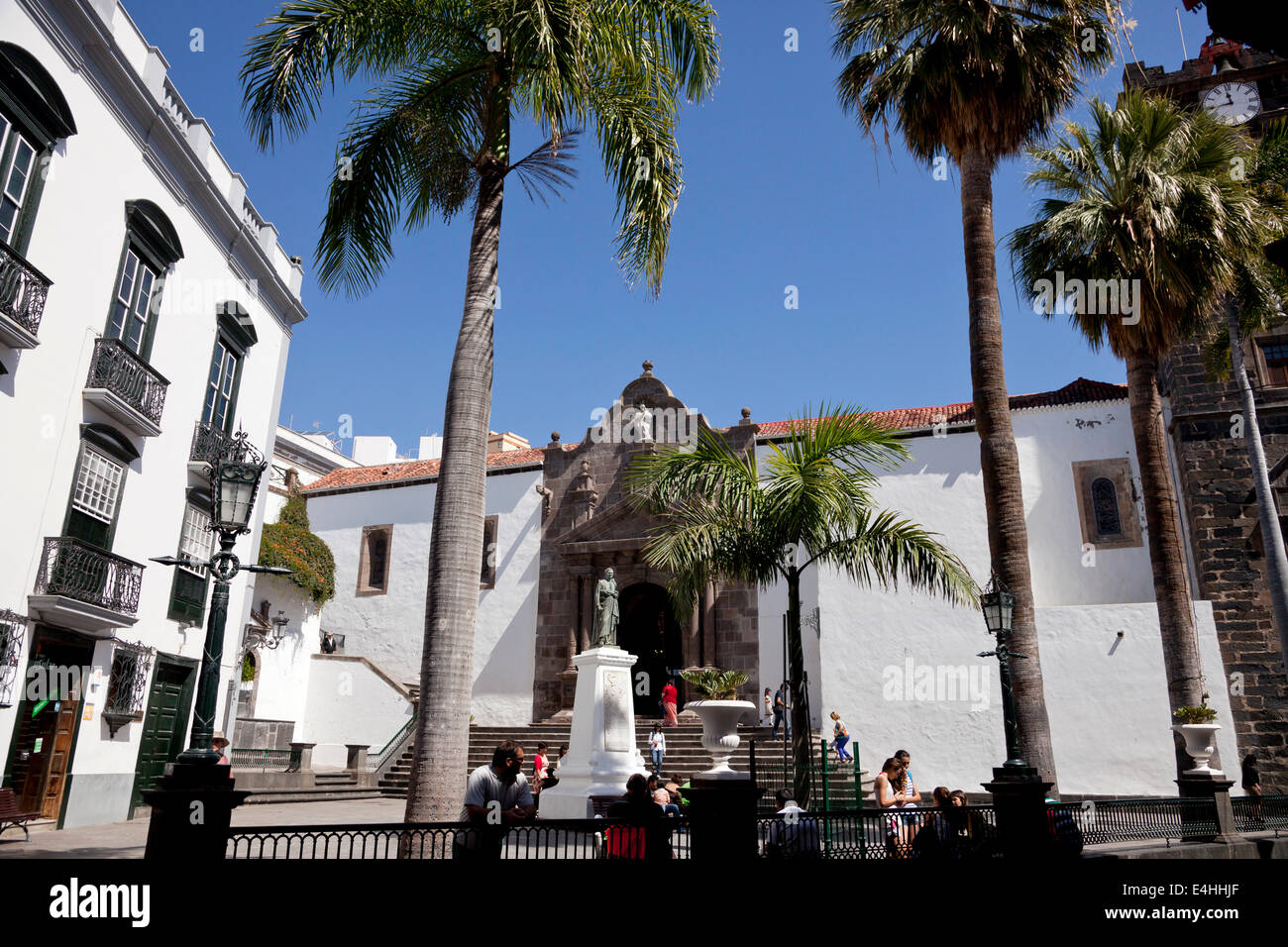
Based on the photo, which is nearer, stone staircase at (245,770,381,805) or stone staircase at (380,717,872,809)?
→ stone staircase at (245,770,381,805)

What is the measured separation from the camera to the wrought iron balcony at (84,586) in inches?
496

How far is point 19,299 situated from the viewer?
11859mm

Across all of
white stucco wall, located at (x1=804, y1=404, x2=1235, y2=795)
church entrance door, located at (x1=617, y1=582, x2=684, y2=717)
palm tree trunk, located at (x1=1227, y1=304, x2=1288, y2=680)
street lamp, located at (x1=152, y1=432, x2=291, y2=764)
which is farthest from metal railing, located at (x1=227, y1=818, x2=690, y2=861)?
church entrance door, located at (x1=617, y1=582, x2=684, y2=717)

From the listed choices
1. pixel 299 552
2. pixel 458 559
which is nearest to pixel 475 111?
pixel 458 559

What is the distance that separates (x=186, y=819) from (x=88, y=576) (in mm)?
9458

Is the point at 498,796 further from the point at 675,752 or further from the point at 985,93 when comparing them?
the point at 675,752

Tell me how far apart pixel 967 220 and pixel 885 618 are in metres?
11.2

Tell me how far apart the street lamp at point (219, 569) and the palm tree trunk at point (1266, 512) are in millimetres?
15023

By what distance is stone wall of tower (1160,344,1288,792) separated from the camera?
1808cm

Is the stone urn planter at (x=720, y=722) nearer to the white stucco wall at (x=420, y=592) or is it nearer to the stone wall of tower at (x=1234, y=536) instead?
the stone wall of tower at (x=1234, y=536)

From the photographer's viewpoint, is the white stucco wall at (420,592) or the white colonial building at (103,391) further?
the white stucco wall at (420,592)

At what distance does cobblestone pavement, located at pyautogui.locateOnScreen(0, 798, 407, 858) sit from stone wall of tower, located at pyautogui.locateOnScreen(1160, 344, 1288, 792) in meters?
16.2

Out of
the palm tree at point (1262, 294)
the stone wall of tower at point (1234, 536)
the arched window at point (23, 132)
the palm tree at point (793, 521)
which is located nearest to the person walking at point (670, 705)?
the palm tree at point (793, 521)

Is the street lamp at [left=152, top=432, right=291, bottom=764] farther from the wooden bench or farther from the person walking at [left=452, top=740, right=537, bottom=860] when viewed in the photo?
the wooden bench
